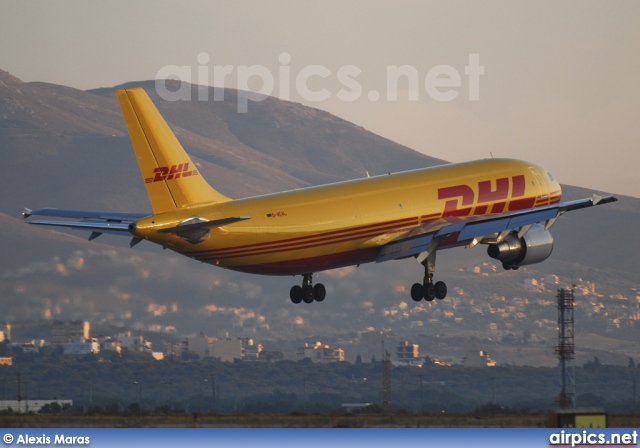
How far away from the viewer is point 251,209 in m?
61.0

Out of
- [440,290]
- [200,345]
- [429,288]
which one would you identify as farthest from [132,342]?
[429,288]

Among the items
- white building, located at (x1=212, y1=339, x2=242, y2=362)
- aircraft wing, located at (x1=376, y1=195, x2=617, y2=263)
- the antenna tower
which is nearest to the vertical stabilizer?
aircraft wing, located at (x1=376, y1=195, x2=617, y2=263)

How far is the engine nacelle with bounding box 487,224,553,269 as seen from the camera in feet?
225

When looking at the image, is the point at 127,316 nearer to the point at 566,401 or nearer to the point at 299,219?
the point at 566,401

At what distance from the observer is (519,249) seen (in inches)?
2704

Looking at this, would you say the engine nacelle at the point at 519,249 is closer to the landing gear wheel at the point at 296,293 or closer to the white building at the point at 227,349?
the landing gear wheel at the point at 296,293

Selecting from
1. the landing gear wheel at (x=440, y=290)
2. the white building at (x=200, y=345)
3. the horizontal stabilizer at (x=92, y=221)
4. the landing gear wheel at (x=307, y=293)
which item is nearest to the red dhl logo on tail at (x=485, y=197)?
the landing gear wheel at (x=440, y=290)

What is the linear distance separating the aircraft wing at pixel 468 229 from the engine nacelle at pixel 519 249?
170 cm

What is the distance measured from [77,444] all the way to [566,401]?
72.6m

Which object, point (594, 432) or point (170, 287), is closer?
point (594, 432)

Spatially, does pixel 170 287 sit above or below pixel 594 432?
above

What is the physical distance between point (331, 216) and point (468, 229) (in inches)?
273

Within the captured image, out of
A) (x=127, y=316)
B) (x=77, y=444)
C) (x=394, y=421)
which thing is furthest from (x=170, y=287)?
(x=77, y=444)

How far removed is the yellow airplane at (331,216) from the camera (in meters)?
59.2
